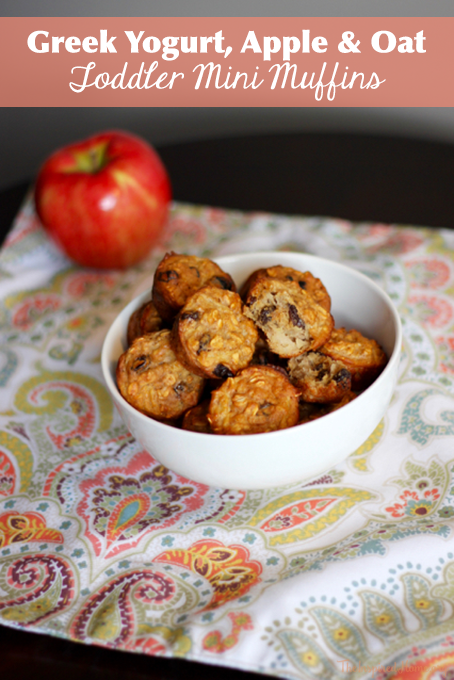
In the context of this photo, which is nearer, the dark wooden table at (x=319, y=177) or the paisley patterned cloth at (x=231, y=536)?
the paisley patterned cloth at (x=231, y=536)

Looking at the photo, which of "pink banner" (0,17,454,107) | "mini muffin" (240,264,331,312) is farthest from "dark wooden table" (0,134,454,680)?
"mini muffin" (240,264,331,312)

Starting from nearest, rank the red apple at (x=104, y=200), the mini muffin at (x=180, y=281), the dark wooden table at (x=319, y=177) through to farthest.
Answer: the mini muffin at (x=180, y=281) < the red apple at (x=104, y=200) < the dark wooden table at (x=319, y=177)

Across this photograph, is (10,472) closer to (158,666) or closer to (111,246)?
(158,666)

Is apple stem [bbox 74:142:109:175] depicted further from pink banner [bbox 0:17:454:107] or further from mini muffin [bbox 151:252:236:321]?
pink banner [bbox 0:17:454:107]

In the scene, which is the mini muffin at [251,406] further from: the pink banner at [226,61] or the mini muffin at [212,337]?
the pink banner at [226,61]

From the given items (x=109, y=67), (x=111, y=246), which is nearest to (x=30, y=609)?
(x=111, y=246)

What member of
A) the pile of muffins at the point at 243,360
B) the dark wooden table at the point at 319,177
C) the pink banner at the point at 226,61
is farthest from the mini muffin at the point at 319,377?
the pink banner at the point at 226,61

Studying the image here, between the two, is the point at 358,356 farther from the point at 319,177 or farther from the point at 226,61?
the point at 226,61
